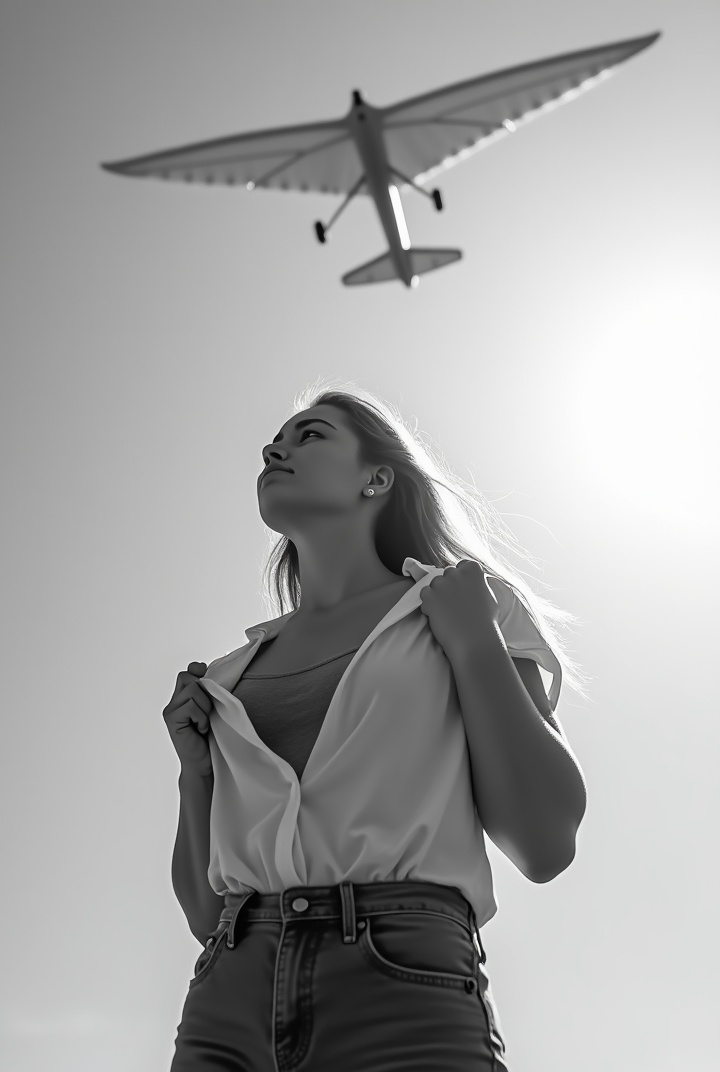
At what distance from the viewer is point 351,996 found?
1.58m

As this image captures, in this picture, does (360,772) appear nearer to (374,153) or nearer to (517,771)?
(517,771)

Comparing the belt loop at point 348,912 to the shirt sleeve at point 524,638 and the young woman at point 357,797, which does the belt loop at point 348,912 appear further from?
the shirt sleeve at point 524,638

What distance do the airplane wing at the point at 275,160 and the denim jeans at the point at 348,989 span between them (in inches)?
118

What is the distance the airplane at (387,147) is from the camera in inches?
134

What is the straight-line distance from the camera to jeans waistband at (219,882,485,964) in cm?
168

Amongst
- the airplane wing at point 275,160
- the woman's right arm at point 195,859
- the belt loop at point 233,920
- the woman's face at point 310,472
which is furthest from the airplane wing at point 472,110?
the belt loop at point 233,920

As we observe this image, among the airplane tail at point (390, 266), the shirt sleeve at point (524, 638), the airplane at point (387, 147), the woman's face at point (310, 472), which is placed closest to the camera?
the shirt sleeve at point (524, 638)

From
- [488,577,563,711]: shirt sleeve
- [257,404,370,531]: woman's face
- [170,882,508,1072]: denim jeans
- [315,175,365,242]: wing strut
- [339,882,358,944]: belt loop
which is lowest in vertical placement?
[170,882,508,1072]: denim jeans

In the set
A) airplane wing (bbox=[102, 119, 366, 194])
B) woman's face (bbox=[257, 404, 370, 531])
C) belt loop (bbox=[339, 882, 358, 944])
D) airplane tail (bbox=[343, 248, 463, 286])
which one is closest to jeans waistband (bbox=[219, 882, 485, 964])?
belt loop (bbox=[339, 882, 358, 944])

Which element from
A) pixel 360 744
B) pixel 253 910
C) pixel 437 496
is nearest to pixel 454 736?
pixel 360 744

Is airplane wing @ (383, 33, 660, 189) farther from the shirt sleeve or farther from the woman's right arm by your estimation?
the woman's right arm

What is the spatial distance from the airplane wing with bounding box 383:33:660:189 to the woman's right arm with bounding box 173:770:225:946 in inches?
103

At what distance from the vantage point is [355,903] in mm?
1686

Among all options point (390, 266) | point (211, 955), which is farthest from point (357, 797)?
point (390, 266)
